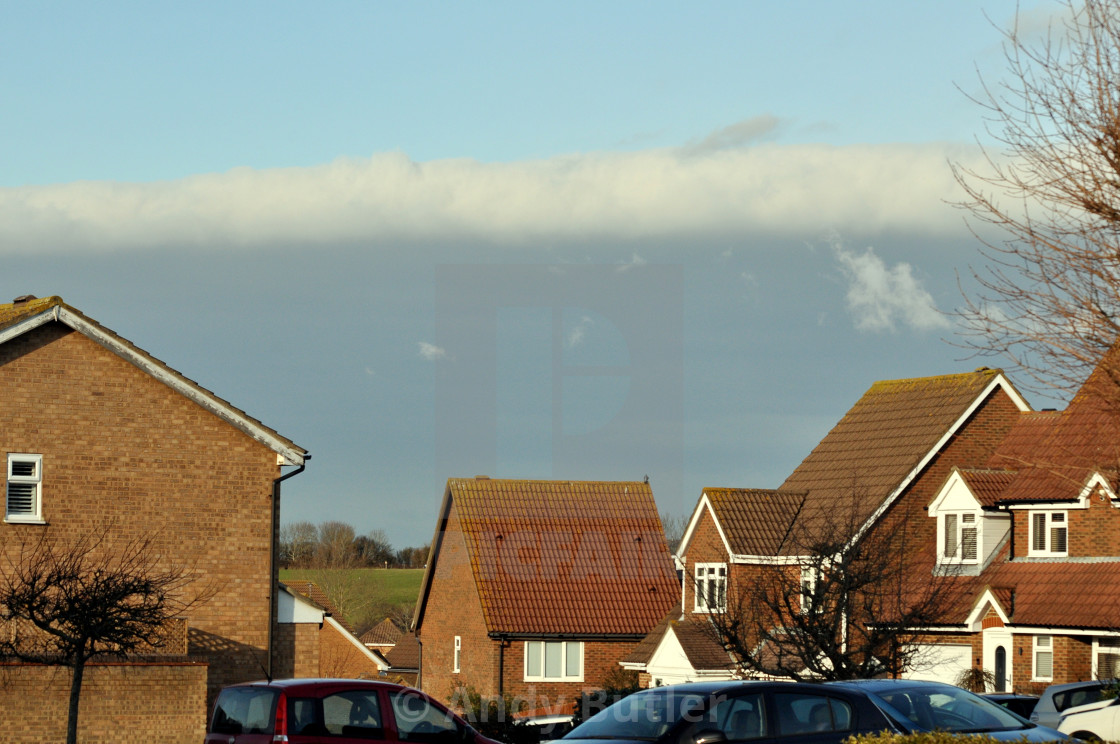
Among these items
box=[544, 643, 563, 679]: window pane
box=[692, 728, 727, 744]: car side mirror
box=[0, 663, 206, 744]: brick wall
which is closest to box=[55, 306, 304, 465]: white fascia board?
box=[0, 663, 206, 744]: brick wall

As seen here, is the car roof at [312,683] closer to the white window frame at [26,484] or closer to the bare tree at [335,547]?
the white window frame at [26,484]

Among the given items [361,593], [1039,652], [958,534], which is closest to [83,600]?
[1039,652]

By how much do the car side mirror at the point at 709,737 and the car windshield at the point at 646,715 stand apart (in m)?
0.34

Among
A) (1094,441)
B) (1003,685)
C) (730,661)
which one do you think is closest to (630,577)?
(730,661)

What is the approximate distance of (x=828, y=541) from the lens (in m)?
28.9

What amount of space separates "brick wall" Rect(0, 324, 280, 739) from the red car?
13.8 m

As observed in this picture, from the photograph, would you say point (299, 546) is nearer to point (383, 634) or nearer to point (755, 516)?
point (383, 634)

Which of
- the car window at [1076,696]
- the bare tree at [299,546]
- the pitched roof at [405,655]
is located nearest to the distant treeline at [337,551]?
the bare tree at [299,546]

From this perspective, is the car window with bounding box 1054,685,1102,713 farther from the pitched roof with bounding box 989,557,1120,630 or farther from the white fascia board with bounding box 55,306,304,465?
the white fascia board with bounding box 55,306,304,465

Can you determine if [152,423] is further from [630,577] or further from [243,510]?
[630,577]

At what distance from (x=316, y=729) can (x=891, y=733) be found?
619cm

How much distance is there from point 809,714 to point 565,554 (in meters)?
34.9

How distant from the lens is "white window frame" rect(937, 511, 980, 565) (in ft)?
120

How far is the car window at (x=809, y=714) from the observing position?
13.5 metres
